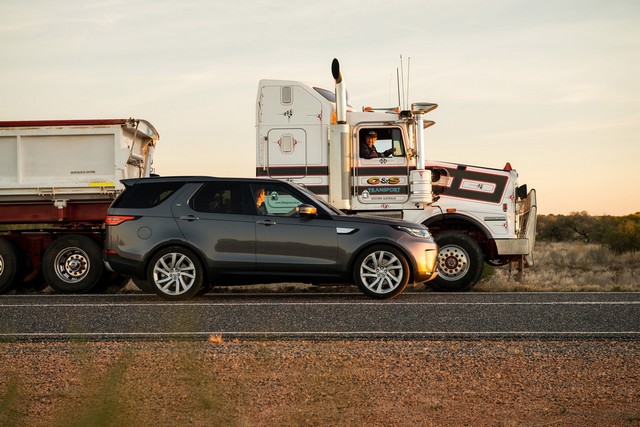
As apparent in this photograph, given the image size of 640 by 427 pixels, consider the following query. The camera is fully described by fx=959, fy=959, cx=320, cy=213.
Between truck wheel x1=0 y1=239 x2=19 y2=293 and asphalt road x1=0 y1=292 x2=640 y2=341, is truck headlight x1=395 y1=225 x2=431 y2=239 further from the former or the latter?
truck wheel x1=0 y1=239 x2=19 y2=293

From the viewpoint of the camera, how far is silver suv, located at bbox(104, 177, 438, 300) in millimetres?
14148

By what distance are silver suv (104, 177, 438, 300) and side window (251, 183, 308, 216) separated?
0.02 m

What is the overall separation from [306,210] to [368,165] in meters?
Answer: 3.29

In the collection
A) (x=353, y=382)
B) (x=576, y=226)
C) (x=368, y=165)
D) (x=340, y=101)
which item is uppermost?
(x=340, y=101)

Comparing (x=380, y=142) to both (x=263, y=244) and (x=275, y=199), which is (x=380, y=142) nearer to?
(x=275, y=199)

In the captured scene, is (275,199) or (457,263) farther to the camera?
(457,263)

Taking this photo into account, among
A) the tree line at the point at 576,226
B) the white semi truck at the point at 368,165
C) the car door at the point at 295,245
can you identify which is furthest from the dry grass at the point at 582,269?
the car door at the point at 295,245

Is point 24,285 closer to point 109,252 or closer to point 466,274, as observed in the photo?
point 109,252

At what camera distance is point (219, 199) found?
577 inches

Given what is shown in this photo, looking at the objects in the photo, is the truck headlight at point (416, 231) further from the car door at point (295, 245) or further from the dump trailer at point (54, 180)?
the dump trailer at point (54, 180)

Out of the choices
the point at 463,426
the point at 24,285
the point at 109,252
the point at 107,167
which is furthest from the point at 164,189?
the point at 463,426

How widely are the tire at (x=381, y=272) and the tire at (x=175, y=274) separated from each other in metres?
2.39

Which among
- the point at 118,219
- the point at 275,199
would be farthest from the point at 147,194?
the point at 275,199

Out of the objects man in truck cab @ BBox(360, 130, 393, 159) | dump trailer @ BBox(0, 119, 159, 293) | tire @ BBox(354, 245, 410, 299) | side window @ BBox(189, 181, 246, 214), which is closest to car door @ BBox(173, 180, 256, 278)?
side window @ BBox(189, 181, 246, 214)
